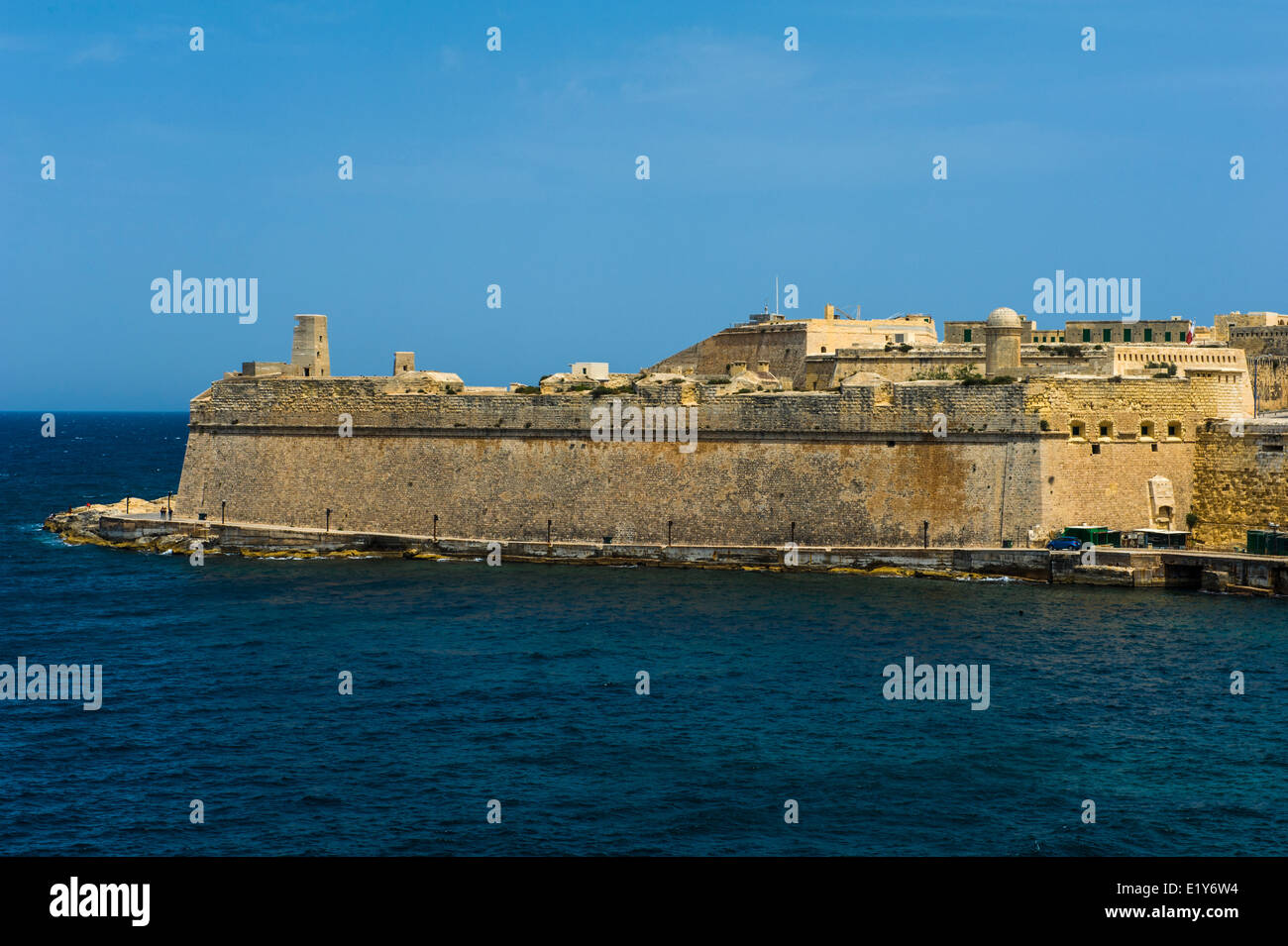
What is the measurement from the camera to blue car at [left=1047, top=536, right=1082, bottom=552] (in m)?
36.4

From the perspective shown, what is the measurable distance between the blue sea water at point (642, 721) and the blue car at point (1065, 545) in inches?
57.5

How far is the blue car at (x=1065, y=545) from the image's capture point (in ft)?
119

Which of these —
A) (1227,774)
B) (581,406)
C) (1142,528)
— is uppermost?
(581,406)

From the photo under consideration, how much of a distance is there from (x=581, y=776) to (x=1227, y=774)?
10097mm

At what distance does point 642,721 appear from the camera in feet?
82.5

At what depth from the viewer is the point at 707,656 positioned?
29.4 m

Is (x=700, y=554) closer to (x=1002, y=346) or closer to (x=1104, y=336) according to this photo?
(x=1002, y=346)

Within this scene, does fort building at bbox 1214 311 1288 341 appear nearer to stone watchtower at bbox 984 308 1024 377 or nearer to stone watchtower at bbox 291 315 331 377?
stone watchtower at bbox 984 308 1024 377

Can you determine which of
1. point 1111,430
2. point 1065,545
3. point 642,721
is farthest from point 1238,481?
point 642,721

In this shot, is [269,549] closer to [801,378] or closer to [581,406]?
[581,406]

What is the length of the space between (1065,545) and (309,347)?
2633 cm

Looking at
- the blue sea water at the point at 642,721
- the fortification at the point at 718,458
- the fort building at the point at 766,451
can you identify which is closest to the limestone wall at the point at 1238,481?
the fort building at the point at 766,451

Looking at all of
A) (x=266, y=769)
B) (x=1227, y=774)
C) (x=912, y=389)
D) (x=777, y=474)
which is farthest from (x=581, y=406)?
(x=1227, y=774)
